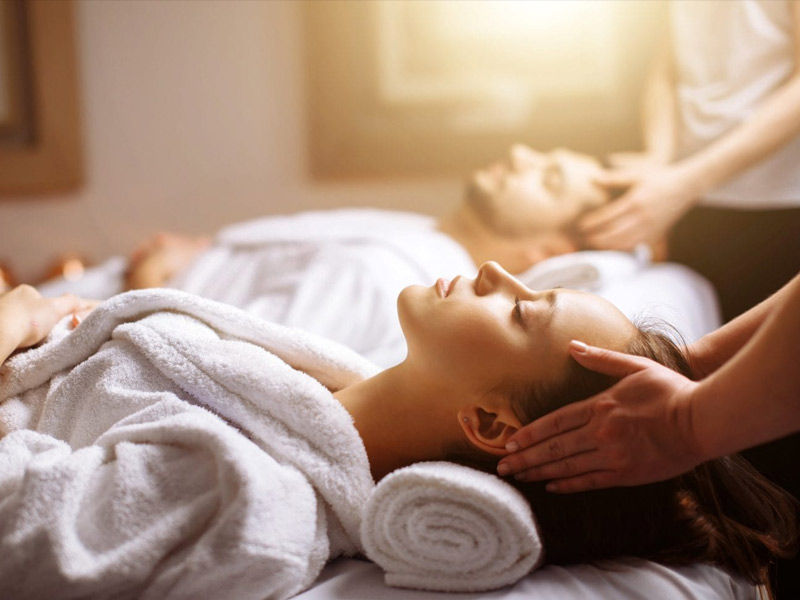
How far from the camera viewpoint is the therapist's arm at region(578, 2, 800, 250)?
82cm

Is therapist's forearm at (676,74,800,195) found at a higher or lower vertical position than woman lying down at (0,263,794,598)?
higher

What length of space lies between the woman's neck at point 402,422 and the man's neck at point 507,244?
0.40m

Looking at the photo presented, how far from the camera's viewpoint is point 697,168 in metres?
0.97

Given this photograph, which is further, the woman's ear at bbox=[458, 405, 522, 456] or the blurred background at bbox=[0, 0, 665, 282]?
the blurred background at bbox=[0, 0, 665, 282]

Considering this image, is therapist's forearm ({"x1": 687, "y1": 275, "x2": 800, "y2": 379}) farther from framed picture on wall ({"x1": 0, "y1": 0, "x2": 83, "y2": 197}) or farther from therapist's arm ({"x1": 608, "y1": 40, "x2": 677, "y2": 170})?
framed picture on wall ({"x1": 0, "y1": 0, "x2": 83, "y2": 197})

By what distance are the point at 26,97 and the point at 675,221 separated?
1022 mm

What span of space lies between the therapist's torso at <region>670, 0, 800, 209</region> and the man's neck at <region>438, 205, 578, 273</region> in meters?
0.21

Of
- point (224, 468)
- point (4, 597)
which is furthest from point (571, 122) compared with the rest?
point (4, 597)

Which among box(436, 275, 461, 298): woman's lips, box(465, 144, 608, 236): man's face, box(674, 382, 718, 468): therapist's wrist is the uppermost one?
box(465, 144, 608, 236): man's face

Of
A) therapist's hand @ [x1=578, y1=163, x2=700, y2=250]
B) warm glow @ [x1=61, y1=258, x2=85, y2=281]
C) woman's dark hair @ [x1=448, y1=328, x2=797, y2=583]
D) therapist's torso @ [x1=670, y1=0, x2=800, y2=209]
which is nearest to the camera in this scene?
woman's dark hair @ [x1=448, y1=328, x2=797, y2=583]

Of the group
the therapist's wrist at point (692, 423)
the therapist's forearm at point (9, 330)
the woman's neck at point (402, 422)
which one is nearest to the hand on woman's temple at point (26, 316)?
the therapist's forearm at point (9, 330)

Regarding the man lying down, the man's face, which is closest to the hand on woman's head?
the man lying down

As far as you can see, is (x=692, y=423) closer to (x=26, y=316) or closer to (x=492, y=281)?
(x=492, y=281)

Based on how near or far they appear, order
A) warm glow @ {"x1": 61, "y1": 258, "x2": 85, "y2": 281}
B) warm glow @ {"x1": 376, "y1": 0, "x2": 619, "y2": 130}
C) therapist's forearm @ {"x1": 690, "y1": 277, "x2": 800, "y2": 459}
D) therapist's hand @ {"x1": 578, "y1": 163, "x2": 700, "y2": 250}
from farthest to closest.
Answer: warm glow @ {"x1": 61, "y1": 258, "x2": 85, "y2": 281}, therapist's hand @ {"x1": 578, "y1": 163, "x2": 700, "y2": 250}, warm glow @ {"x1": 376, "y1": 0, "x2": 619, "y2": 130}, therapist's forearm @ {"x1": 690, "y1": 277, "x2": 800, "y2": 459}
